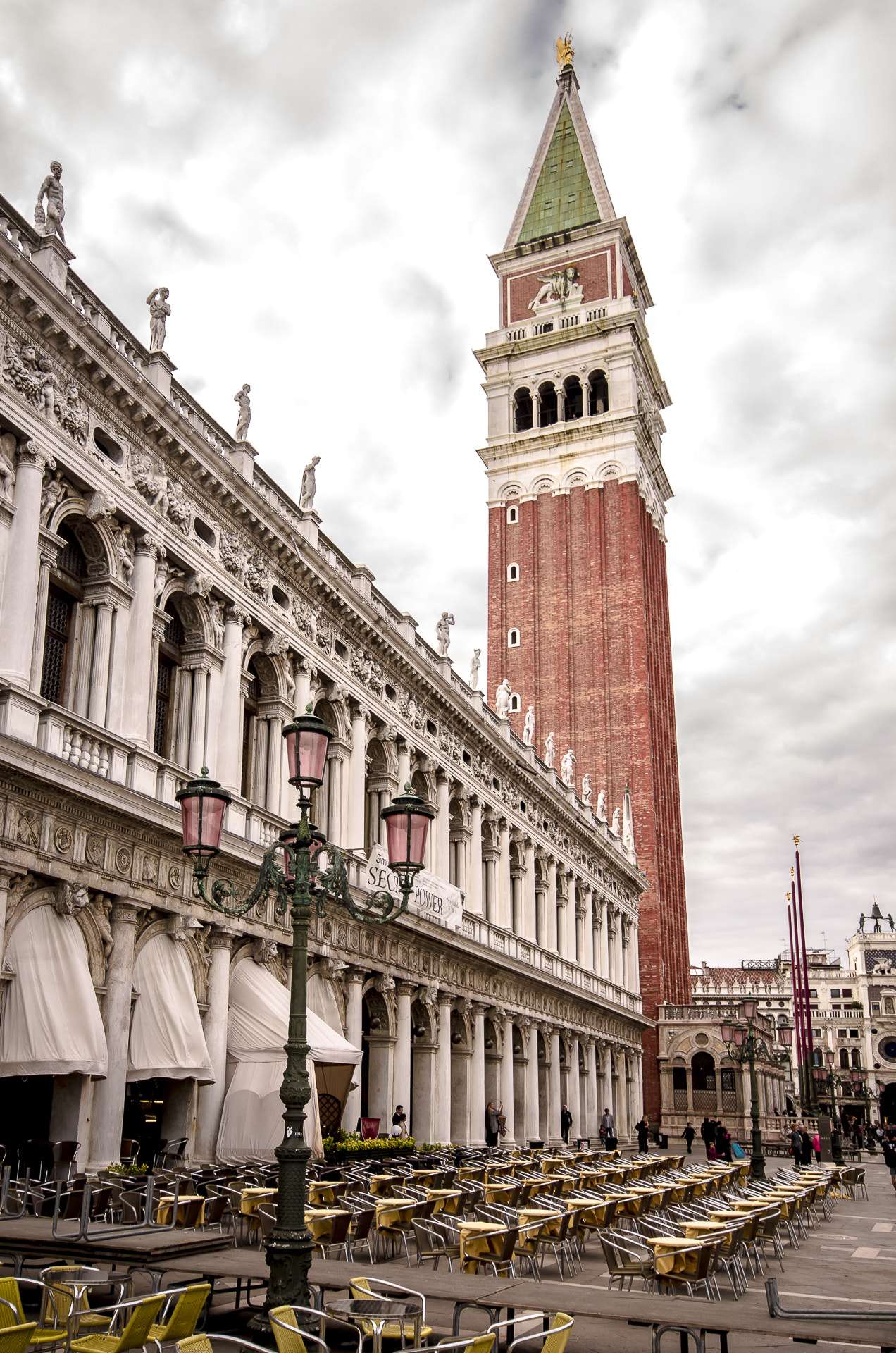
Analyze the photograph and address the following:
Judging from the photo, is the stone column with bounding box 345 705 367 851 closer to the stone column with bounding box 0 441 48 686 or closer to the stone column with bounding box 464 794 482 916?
the stone column with bounding box 464 794 482 916

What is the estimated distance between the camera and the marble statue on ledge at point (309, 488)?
84.2ft

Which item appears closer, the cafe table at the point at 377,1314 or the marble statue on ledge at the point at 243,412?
the cafe table at the point at 377,1314

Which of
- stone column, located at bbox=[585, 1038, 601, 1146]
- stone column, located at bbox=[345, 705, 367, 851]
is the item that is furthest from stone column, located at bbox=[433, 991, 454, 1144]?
stone column, located at bbox=[585, 1038, 601, 1146]

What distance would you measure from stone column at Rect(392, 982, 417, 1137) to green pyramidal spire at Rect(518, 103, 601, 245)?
171 ft

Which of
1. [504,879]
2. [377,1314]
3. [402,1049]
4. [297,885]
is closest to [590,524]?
[504,879]

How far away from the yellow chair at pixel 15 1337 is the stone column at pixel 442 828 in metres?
25.2

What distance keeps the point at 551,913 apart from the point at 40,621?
2802 centimetres

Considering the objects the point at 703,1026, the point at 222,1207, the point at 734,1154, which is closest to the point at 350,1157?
the point at 222,1207

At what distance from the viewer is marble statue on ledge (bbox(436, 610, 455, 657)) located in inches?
1342

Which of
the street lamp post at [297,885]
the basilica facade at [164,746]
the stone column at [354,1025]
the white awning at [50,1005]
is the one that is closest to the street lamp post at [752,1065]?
the basilica facade at [164,746]

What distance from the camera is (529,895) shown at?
39.6 meters

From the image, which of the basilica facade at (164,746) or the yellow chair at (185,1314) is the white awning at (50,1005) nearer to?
the basilica facade at (164,746)

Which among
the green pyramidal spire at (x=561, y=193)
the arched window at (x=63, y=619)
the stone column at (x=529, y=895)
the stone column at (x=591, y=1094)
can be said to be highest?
the green pyramidal spire at (x=561, y=193)

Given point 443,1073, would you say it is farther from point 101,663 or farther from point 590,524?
point 590,524
